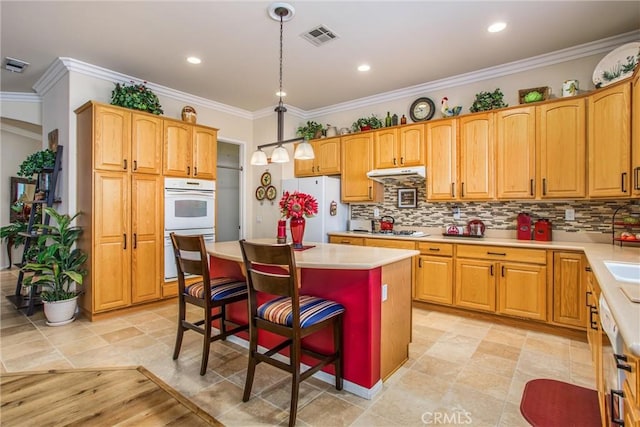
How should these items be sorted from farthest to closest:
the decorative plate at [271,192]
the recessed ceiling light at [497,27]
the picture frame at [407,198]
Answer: the decorative plate at [271,192]
the picture frame at [407,198]
the recessed ceiling light at [497,27]

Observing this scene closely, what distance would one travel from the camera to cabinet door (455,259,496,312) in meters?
3.35

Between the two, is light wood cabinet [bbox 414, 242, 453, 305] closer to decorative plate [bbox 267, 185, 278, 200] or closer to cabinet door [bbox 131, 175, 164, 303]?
decorative plate [bbox 267, 185, 278, 200]

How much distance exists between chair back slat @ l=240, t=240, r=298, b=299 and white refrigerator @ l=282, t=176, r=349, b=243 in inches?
100

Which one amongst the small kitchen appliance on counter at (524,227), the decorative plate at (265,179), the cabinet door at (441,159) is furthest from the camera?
the decorative plate at (265,179)

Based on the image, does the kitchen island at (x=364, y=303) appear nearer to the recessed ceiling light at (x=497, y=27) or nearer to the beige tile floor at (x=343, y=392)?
the beige tile floor at (x=343, y=392)

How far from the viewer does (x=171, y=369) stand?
2416 mm

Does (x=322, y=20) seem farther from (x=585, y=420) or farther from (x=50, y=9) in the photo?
(x=585, y=420)

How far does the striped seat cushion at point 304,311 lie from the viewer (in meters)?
1.88

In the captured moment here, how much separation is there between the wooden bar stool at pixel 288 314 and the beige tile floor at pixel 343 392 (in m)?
0.19

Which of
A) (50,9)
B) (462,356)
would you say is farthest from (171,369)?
(50,9)

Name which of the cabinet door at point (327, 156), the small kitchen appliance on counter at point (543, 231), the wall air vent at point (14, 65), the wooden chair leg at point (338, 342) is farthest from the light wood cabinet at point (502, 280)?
the wall air vent at point (14, 65)

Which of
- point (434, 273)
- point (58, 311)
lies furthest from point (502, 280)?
point (58, 311)

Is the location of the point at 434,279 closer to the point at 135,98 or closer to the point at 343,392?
the point at 343,392

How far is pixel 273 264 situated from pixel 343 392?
3.43ft
